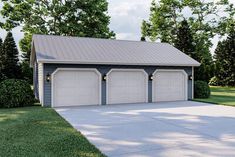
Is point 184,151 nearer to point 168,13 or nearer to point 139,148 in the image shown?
point 139,148

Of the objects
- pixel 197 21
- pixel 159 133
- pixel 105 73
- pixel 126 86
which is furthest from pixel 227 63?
pixel 159 133

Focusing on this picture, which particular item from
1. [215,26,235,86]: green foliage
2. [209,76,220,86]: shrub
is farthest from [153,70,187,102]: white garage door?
[209,76,220,86]: shrub

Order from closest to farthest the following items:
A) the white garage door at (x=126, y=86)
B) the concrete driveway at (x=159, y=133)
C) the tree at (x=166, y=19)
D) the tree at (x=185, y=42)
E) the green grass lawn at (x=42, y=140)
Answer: the green grass lawn at (x=42, y=140)
the concrete driveway at (x=159, y=133)
the white garage door at (x=126, y=86)
the tree at (x=185, y=42)
the tree at (x=166, y=19)

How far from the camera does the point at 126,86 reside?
13367mm

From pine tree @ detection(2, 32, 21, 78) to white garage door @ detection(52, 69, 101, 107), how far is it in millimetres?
14079

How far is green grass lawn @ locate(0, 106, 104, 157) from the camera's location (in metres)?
4.88

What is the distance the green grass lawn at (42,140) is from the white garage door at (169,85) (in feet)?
24.2

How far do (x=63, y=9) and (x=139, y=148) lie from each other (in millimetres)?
22263

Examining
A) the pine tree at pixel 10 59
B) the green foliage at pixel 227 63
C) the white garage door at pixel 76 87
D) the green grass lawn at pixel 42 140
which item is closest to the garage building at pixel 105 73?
the white garage door at pixel 76 87

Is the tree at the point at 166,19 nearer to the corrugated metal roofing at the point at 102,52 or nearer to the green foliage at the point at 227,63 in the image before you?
the green foliage at the point at 227,63

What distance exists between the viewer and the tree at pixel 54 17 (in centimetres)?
2527

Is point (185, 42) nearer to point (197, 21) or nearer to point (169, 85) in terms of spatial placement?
point (197, 21)

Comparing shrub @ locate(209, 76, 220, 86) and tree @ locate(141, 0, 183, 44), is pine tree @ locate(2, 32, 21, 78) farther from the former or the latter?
shrub @ locate(209, 76, 220, 86)

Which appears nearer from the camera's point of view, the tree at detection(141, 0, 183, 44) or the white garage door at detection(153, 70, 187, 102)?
the white garage door at detection(153, 70, 187, 102)
